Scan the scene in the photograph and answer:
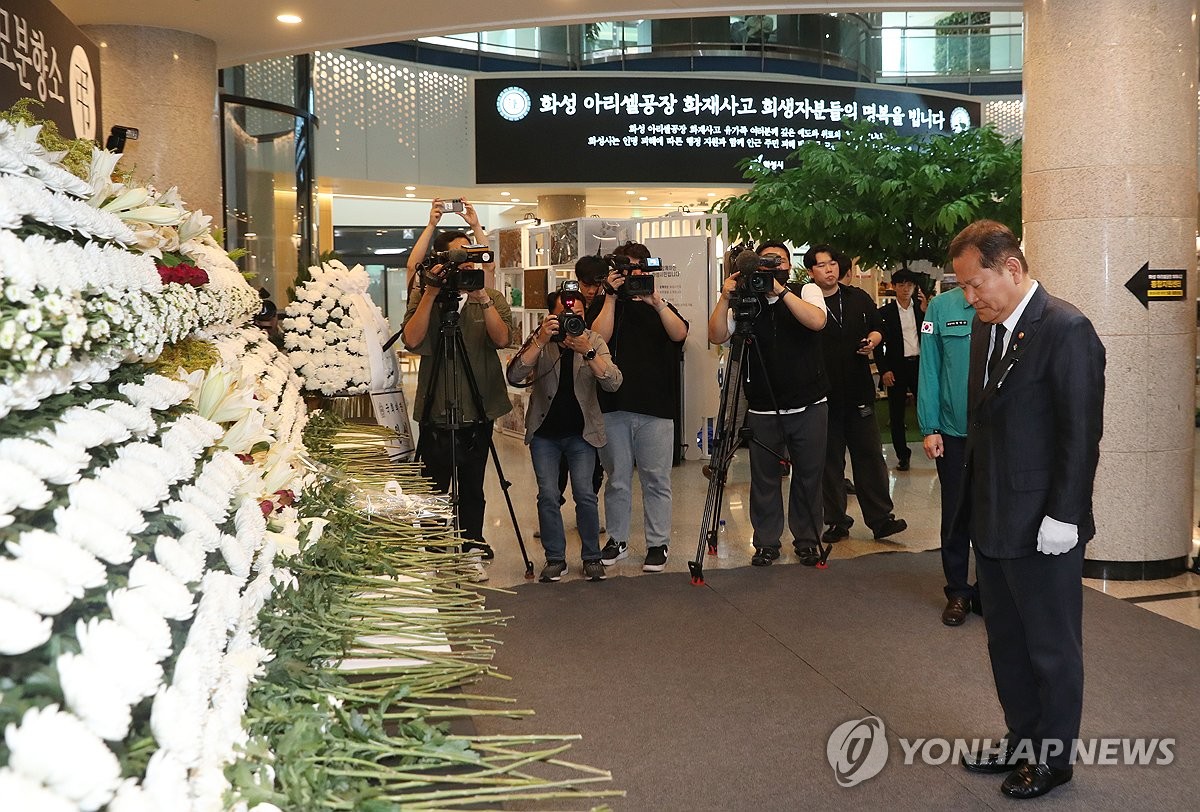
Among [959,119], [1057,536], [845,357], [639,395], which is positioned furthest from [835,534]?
[959,119]

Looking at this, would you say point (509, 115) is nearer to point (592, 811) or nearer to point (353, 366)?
point (353, 366)

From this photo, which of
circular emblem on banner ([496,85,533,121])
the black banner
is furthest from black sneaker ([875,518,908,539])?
circular emblem on banner ([496,85,533,121])

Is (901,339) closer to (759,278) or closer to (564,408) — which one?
(759,278)

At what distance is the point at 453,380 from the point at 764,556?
184cm

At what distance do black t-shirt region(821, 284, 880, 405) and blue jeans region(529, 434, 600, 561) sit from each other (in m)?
1.53

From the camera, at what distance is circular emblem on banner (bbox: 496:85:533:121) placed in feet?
45.5

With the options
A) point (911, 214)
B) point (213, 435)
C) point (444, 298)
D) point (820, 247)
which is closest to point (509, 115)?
point (911, 214)

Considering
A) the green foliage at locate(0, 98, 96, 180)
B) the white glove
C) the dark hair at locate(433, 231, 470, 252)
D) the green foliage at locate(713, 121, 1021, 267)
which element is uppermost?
the green foliage at locate(713, 121, 1021, 267)

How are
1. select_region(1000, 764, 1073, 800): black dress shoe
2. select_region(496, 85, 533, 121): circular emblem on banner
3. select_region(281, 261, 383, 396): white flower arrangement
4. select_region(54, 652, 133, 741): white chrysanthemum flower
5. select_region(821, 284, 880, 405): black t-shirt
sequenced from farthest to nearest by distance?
select_region(496, 85, 533, 121): circular emblem on banner, select_region(821, 284, 880, 405): black t-shirt, select_region(281, 261, 383, 396): white flower arrangement, select_region(1000, 764, 1073, 800): black dress shoe, select_region(54, 652, 133, 741): white chrysanthemum flower

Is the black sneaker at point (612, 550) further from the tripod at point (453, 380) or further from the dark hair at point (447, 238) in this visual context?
the dark hair at point (447, 238)

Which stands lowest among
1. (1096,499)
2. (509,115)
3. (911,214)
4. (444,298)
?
(1096,499)

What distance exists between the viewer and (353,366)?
429 cm

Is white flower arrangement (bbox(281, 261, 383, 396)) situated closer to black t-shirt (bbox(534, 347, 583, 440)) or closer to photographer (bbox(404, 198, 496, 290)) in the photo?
photographer (bbox(404, 198, 496, 290))

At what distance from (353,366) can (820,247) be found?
10.4ft
